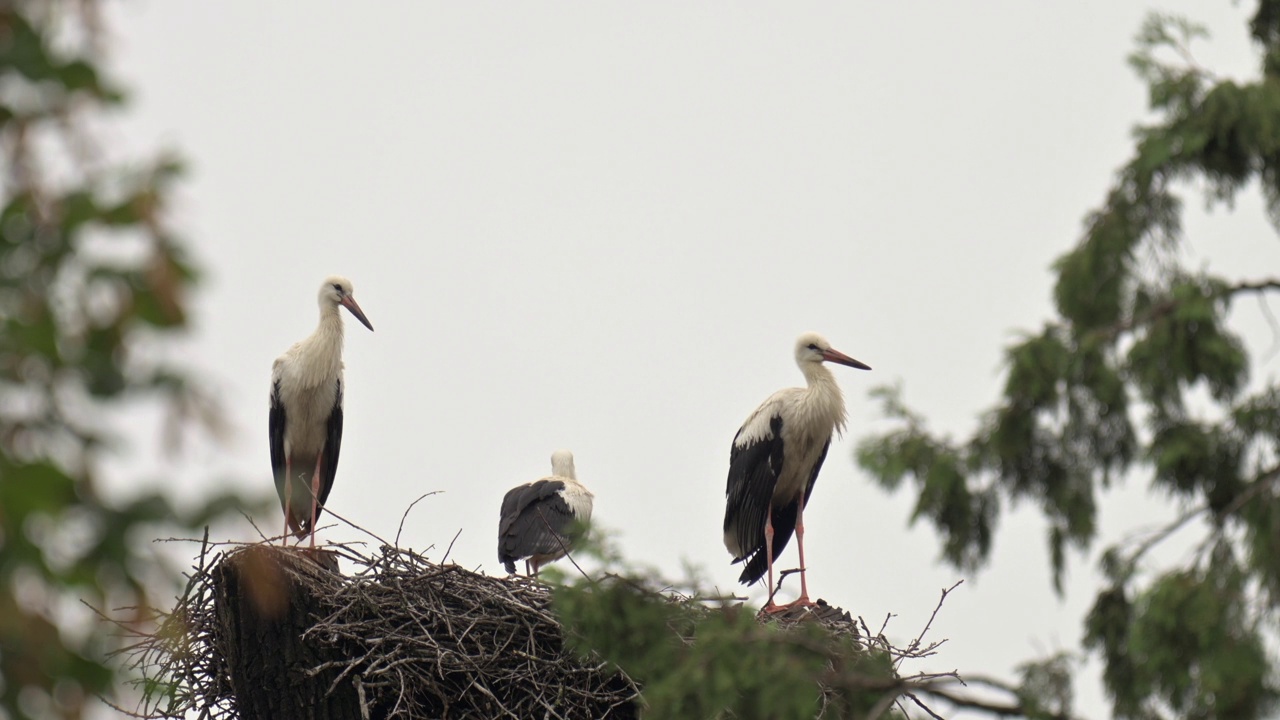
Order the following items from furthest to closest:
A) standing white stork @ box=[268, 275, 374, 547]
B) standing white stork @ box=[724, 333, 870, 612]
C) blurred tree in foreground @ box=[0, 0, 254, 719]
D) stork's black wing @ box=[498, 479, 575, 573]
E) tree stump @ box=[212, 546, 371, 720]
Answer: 1. standing white stork @ box=[724, 333, 870, 612]
2. standing white stork @ box=[268, 275, 374, 547]
3. stork's black wing @ box=[498, 479, 575, 573]
4. tree stump @ box=[212, 546, 371, 720]
5. blurred tree in foreground @ box=[0, 0, 254, 719]

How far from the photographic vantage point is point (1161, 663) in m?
3.91

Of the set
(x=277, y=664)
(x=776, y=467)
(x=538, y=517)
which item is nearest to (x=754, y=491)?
(x=776, y=467)

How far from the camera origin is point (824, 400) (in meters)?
9.44

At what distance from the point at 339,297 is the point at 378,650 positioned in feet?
12.2

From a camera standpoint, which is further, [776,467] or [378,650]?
[776,467]

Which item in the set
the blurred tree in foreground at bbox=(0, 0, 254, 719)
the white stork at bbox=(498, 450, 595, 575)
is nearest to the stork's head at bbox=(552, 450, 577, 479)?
the white stork at bbox=(498, 450, 595, 575)

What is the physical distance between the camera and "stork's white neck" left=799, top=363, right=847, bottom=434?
9398 millimetres

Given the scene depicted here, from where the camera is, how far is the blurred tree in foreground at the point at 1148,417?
3984 millimetres

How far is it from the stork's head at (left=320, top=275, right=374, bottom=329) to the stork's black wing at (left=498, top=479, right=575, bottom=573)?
56.3 inches

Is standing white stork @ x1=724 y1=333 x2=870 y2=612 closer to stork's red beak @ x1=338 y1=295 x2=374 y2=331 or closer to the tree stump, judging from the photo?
stork's red beak @ x1=338 y1=295 x2=374 y2=331

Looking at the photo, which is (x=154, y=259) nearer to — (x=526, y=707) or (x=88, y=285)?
(x=88, y=285)

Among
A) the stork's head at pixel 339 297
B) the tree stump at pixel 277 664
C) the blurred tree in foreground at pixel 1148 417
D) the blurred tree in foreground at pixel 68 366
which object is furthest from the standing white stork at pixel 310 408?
the blurred tree in foreground at pixel 68 366

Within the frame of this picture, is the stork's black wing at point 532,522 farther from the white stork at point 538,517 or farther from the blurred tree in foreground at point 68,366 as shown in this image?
the blurred tree in foreground at point 68,366

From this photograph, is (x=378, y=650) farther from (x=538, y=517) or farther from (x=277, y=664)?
(x=538, y=517)
